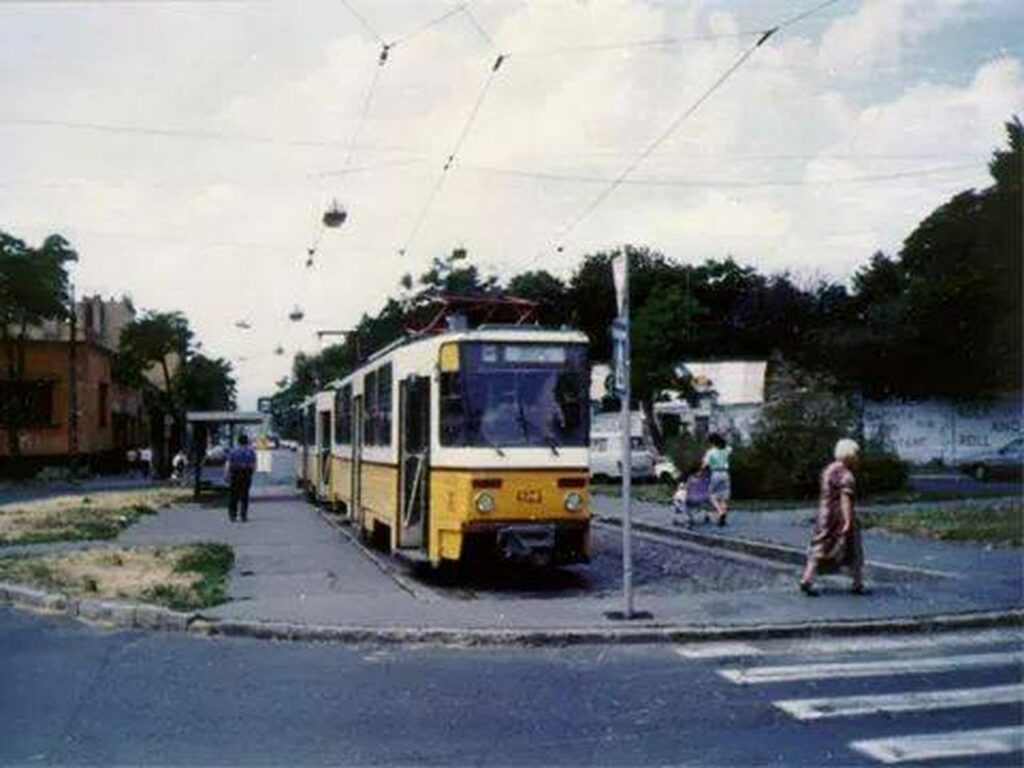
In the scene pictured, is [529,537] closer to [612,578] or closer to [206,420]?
[612,578]

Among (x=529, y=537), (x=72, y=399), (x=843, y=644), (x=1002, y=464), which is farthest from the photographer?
(x=72, y=399)

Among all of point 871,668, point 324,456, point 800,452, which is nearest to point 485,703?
point 871,668

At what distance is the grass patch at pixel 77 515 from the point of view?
71.6 ft

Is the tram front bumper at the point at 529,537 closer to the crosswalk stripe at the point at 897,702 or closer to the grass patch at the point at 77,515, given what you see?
the crosswalk stripe at the point at 897,702

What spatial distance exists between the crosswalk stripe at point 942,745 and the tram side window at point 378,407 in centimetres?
1105

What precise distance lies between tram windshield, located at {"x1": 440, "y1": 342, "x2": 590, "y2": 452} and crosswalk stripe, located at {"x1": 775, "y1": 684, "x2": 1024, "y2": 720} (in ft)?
20.9

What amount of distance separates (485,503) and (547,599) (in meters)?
1.30

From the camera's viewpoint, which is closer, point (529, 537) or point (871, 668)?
point (871, 668)

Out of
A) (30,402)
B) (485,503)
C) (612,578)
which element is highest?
(30,402)

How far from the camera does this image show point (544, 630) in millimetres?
11133

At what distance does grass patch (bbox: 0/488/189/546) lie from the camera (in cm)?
2181

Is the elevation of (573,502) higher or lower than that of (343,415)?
lower

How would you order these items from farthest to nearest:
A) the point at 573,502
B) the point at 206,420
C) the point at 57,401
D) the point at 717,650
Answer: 1. the point at 57,401
2. the point at 206,420
3. the point at 573,502
4. the point at 717,650

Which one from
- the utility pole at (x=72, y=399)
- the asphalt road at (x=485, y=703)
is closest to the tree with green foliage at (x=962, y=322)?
the utility pole at (x=72, y=399)
